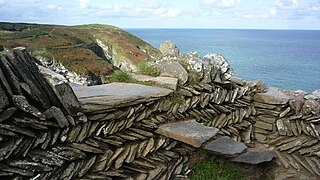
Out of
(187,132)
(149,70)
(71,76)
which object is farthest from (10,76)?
(71,76)

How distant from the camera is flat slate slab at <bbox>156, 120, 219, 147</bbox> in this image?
18.7 feet

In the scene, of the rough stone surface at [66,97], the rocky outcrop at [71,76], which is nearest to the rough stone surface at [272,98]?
the rough stone surface at [66,97]

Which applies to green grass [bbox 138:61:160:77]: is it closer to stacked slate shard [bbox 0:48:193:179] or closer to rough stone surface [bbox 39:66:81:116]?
stacked slate shard [bbox 0:48:193:179]

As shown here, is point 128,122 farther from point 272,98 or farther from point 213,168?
point 272,98

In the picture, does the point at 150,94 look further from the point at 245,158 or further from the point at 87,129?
the point at 245,158

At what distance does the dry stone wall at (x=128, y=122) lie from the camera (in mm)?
3975

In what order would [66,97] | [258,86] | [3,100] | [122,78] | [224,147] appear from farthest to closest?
[258,86], [122,78], [224,147], [66,97], [3,100]

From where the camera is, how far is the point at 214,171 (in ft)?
20.4

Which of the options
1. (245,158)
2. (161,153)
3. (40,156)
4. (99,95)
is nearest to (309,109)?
(245,158)

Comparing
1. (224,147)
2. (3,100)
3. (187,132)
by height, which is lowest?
(224,147)

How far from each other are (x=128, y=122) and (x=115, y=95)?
446 millimetres

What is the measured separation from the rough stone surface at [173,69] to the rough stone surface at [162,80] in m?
0.17

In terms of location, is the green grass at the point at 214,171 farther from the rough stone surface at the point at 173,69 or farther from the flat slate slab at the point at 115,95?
the rough stone surface at the point at 173,69

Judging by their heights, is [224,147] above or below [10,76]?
below
